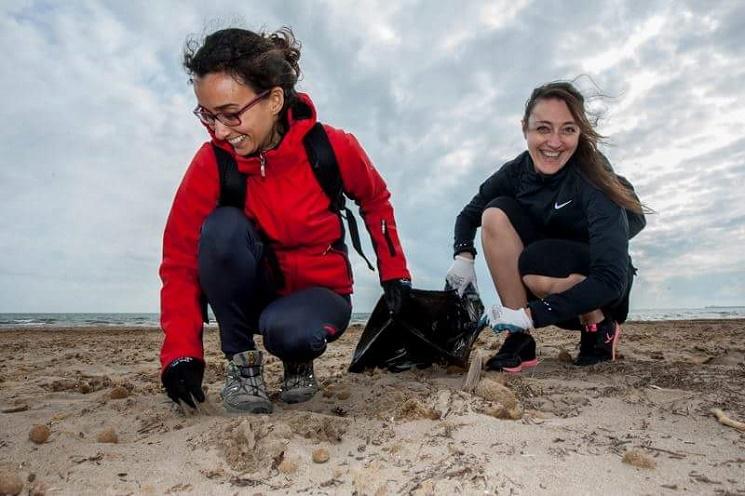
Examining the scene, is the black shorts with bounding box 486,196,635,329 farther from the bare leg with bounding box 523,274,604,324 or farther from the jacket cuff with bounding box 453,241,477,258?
the jacket cuff with bounding box 453,241,477,258

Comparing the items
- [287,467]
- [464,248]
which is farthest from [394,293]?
[287,467]

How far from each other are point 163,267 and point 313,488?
131 cm

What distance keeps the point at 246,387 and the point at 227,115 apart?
3.62ft

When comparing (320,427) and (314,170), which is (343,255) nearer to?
(314,170)

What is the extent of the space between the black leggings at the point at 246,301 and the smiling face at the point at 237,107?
0.32 meters

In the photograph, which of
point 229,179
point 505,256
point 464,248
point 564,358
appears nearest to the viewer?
point 229,179

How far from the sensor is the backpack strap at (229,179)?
2422 millimetres

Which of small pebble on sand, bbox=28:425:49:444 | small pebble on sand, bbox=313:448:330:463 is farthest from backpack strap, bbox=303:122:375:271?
small pebble on sand, bbox=28:425:49:444

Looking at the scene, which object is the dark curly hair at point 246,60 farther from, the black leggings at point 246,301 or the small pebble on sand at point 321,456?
the small pebble on sand at point 321,456

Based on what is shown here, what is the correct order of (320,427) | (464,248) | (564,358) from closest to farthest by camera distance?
(320,427)
(564,358)
(464,248)

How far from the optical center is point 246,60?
2260 millimetres

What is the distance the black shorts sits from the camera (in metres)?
2.91

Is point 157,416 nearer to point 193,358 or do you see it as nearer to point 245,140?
point 193,358

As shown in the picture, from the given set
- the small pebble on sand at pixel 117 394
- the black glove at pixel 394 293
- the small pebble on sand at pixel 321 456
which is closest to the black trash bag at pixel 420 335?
the black glove at pixel 394 293
